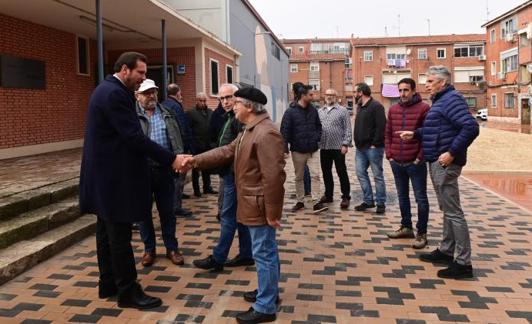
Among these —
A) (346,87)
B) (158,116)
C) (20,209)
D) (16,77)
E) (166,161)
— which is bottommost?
(20,209)

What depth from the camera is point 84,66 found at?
1358 centimetres

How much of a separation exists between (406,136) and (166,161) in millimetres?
2583

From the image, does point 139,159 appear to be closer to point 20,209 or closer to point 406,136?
point 20,209

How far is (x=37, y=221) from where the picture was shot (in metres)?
5.45

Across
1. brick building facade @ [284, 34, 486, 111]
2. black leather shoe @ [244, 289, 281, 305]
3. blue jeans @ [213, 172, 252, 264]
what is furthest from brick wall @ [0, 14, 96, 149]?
brick building facade @ [284, 34, 486, 111]

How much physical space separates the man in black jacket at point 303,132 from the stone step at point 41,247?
2.96 metres

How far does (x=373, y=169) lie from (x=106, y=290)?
456 centimetres

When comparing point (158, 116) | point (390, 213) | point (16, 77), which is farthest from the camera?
point (16, 77)

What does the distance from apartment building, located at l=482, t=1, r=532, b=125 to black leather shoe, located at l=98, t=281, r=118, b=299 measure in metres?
40.9

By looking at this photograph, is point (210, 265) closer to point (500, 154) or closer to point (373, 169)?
point (373, 169)

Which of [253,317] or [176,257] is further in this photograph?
[176,257]

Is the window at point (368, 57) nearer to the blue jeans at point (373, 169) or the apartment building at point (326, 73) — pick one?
the apartment building at point (326, 73)

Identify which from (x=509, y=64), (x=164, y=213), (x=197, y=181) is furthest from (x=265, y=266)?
(x=509, y=64)

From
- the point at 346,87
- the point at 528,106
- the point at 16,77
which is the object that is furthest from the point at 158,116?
the point at 346,87
